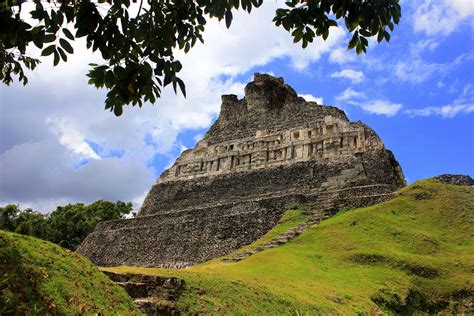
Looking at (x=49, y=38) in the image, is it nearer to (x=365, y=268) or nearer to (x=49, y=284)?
(x=49, y=284)

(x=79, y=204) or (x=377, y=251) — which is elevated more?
(x=79, y=204)

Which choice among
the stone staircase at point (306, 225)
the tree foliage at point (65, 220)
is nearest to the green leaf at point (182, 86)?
the stone staircase at point (306, 225)

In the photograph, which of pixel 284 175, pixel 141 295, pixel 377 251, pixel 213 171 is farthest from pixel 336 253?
pixel 213 171

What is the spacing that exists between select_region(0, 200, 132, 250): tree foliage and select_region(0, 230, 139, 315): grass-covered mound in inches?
1259

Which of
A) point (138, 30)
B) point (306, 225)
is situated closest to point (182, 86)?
point (138, 30)

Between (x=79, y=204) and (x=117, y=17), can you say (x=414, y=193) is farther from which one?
(x=79, y=204)

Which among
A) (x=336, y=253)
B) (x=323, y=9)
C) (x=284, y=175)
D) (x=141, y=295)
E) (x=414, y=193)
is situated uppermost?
(x=284, y=175)

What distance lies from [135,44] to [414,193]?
20283mm

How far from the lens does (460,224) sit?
68.5 feet

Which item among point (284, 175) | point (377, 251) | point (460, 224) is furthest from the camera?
point (284, 175)

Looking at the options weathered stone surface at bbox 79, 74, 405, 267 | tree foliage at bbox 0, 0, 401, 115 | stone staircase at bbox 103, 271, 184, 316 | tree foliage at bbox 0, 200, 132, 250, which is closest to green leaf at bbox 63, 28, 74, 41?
tree foliage at bbox 0, 0, 401, 115

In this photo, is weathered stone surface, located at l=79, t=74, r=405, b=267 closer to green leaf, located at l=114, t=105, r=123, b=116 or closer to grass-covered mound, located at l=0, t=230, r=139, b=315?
grass-covered mound, located at l=0, t=230, r=139, b=315

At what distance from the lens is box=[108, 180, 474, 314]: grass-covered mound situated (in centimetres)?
1307

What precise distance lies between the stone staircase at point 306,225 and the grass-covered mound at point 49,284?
11.0 meters
